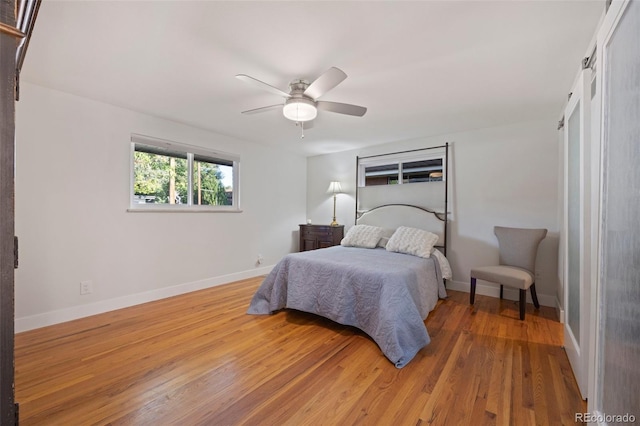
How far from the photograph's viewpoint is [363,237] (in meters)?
3.92

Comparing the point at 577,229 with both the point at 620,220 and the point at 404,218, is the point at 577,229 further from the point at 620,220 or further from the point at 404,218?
the point at 404,218

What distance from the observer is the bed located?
2139mm

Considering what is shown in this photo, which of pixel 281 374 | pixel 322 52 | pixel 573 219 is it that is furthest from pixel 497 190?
pixel 281 374

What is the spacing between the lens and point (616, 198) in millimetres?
1140

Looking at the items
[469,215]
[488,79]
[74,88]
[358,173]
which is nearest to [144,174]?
[74,88]

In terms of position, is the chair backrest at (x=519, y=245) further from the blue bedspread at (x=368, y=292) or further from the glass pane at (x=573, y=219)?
the glass pane at (x=573, y=219)

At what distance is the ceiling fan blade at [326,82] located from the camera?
1822 mm

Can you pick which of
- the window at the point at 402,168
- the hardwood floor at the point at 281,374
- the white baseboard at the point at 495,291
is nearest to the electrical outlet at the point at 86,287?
the hardwood floor at the point at 281,374

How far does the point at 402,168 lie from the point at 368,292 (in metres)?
2.65

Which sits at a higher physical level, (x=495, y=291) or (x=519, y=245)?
(x=519, y=245)

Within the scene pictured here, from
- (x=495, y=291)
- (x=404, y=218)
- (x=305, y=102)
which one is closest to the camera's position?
(x=305, y=102)

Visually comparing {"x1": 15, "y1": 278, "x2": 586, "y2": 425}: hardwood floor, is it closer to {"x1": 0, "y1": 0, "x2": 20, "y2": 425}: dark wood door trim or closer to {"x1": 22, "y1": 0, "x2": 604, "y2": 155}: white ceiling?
{"x1": 0, "y1": 0, "x2": 20, "y2": 425}: dark wood door trim

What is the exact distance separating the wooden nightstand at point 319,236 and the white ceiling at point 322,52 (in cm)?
229

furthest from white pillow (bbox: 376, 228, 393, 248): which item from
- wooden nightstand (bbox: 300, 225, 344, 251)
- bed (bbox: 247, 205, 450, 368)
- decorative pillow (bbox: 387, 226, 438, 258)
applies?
wooden nightstand (bbox: 300, 225, 344, 251)
